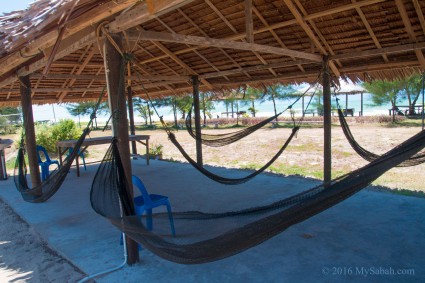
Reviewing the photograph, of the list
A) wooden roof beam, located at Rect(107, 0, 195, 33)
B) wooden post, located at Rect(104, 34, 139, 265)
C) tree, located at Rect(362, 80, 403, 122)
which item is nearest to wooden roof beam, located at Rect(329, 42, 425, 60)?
wooden roof beam, located at Rect(107, 0, 195, 33)

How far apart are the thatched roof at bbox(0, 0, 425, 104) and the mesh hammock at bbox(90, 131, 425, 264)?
0.84m

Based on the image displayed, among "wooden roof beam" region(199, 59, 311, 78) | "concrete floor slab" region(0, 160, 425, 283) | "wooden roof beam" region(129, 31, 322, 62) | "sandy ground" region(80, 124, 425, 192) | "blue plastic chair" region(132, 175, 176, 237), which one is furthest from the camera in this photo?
"sandy ground" region(80, 124, 425, 192)

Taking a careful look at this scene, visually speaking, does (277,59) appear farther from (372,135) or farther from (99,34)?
(372,135)

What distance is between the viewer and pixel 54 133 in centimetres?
901

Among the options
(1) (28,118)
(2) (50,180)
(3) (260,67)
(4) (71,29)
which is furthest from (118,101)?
(3) (260,67)

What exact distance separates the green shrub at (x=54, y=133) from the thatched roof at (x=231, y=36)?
378 centimetres

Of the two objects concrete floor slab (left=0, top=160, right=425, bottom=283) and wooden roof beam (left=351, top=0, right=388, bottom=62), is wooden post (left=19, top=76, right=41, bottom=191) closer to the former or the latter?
concrete floor slab (left=0, top=160, right=425, bottom=283)

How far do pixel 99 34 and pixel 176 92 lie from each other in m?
4.35

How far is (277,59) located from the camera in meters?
4.46

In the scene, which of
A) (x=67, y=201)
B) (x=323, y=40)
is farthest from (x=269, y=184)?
(x=67, y=201)

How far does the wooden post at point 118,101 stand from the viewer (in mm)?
2105

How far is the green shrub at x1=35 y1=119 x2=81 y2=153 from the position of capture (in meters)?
8.79

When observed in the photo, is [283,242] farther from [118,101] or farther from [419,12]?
[419,12]

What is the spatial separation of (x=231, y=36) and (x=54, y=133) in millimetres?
7044
